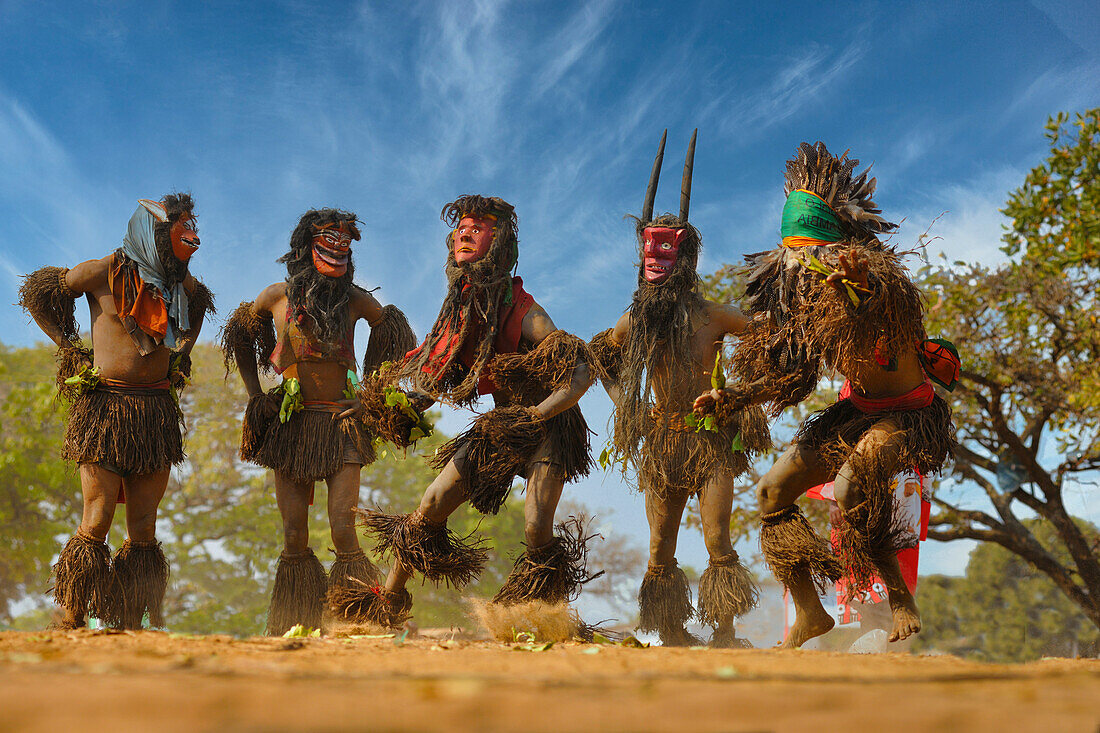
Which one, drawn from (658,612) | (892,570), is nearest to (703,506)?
(658,612)

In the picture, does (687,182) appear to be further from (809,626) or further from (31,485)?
(31,485)

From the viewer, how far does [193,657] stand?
229 centimetres

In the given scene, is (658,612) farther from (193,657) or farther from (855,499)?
(193,657)

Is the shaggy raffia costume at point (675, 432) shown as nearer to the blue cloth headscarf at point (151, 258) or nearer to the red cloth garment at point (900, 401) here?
the red cloth garment at point (900, 401)

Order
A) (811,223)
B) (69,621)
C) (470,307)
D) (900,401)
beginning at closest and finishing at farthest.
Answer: (900,401)
(811,223)
(470,307)
(69,621)

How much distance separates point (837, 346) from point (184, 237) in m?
3.89

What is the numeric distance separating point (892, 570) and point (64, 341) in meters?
4.90

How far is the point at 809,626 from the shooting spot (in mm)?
3988

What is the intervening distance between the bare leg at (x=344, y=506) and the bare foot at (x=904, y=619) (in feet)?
9.52

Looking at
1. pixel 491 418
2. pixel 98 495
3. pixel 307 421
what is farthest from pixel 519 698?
pixel 98 495

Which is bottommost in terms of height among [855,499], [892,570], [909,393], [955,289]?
[892,570]

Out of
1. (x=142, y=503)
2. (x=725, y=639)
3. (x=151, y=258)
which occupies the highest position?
(x=151, y=258)

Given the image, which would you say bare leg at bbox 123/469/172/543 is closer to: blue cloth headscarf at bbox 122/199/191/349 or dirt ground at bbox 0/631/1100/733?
blue cloth headscarf at bbox 122/199/191/349

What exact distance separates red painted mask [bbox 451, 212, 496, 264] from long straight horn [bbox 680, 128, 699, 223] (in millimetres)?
1265
